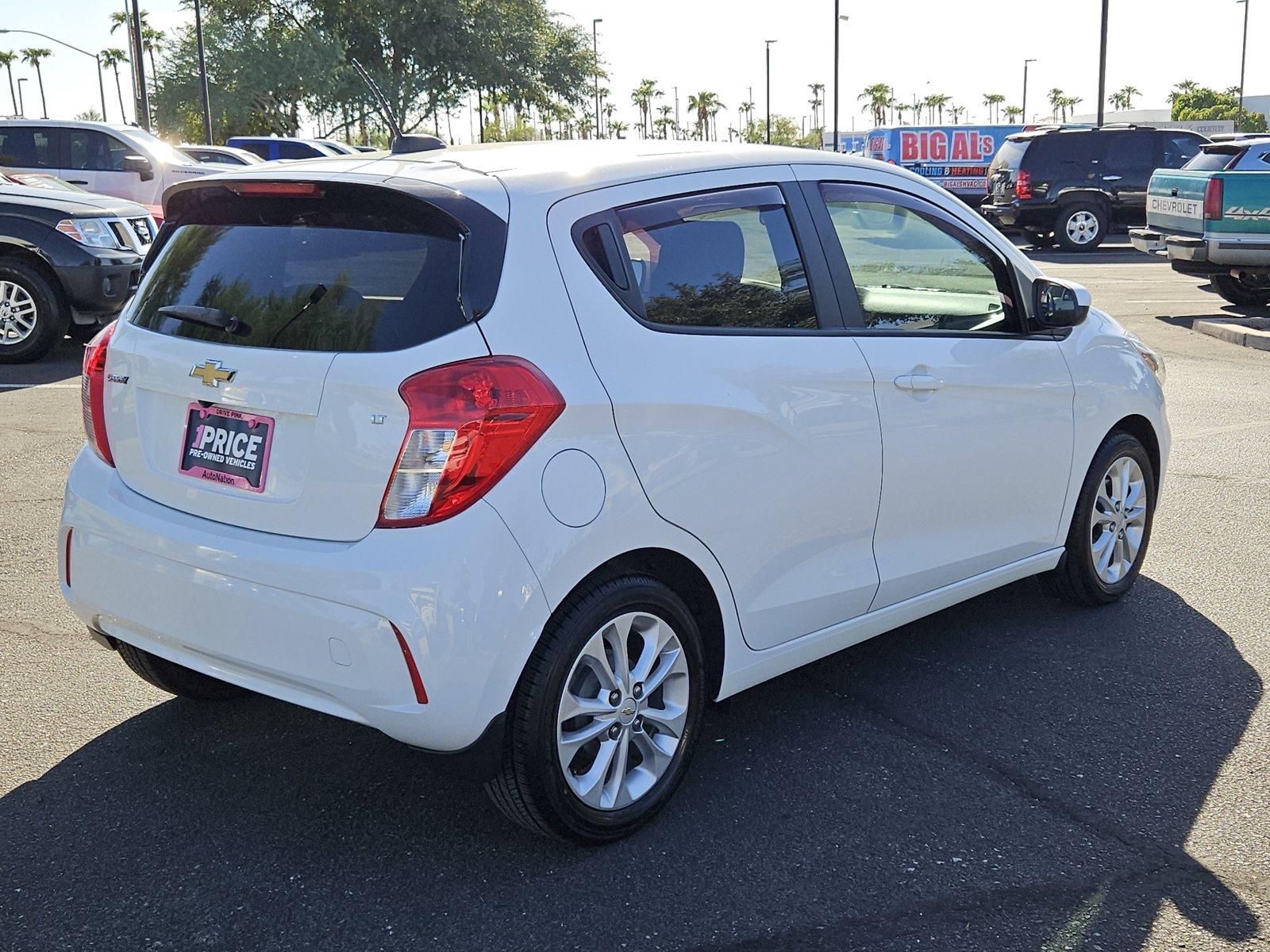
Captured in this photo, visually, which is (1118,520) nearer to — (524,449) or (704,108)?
(524,449)

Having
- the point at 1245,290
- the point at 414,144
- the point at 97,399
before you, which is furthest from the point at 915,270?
the point at 1245,290

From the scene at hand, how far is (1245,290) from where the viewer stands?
1491 cm

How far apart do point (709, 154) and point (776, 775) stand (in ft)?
5.69

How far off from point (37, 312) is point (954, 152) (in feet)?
Result: 89.6

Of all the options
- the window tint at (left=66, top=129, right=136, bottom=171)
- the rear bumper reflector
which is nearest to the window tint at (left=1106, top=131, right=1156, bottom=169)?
the window tint at (left=66, top=129, right=136, bottom=171)

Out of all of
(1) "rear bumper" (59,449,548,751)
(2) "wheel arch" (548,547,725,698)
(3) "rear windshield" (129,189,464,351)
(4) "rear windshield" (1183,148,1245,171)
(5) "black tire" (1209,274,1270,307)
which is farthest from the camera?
(5) "black tire" (1209,274,1270,307)

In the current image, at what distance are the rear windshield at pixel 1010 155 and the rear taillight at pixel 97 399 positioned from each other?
72.5ft

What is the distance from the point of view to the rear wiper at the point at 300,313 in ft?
10.3

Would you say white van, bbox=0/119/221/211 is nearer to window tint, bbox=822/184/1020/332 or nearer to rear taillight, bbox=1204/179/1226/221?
rear taillight, bbox=1204/179/1226/221

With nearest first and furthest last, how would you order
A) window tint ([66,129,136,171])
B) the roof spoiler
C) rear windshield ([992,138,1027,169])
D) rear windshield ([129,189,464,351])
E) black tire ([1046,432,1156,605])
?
rear windshield ([129,189,464,351]), the roof spoiler, black tire ([1046,432,1156,605]), window tint ([66,129,136,171]), rear windshield ([992,138,1027,169])

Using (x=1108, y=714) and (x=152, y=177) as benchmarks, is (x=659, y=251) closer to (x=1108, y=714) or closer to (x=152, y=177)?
(x=1108, y=714)

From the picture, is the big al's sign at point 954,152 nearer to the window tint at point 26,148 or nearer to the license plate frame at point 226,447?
the window tint at point 26,148

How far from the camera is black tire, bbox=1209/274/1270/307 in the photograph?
48.4 ft

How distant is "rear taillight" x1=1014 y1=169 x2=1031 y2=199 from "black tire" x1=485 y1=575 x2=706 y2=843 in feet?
71.8
